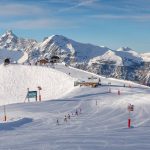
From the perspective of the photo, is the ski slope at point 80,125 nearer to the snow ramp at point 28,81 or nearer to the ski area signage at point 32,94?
the ski area signage at point 32,94

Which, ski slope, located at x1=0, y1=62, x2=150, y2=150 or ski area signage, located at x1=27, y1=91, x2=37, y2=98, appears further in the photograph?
ski area signage, located at x1=27, y1=91, x2=37, y2=98

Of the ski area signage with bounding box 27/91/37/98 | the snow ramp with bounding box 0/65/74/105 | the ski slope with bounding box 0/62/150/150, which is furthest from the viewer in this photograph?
the snow ramp with bounding box 0/65/74/105

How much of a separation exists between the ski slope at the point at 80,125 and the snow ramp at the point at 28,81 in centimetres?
2074

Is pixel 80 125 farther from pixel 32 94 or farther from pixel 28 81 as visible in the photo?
pixel 28 81

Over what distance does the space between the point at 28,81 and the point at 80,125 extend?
211ft

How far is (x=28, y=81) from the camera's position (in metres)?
102

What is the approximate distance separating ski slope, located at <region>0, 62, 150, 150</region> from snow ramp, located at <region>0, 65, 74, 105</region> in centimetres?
2074

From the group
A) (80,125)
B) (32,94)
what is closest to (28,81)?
→ (32,94)

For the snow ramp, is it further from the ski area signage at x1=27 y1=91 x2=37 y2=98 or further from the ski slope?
the ski slope

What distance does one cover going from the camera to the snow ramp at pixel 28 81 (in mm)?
→ 94625

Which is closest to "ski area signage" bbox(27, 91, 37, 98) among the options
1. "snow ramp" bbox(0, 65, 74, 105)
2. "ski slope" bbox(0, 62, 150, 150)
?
"ski slope" bbox(0, 62, 150, 150)

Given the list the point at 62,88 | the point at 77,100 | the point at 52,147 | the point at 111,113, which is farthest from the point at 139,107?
the point at 62,88

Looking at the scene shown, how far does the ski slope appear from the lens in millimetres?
25486

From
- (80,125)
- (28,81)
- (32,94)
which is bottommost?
(80,125)
